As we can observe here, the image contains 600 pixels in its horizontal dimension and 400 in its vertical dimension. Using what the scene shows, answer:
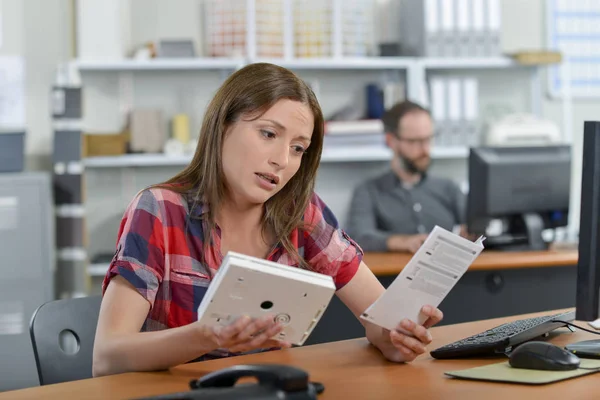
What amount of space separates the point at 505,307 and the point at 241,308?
2.08 metres

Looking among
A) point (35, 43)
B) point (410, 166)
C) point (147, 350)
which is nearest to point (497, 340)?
point (147, 350)

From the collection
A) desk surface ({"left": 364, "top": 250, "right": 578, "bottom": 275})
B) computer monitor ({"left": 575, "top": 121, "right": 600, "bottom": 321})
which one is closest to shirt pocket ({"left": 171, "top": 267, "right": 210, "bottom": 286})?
computer monitor ({"left": 575, "top": 121, "right": 600, "bottom": 321})

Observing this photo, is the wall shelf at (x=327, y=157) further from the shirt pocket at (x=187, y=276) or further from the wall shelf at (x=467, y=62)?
the shirt pocket at (x=187, y=276)

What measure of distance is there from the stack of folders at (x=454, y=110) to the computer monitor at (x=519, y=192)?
104 centimetres

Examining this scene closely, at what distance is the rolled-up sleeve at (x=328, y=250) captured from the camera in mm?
1836

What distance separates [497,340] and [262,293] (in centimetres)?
54

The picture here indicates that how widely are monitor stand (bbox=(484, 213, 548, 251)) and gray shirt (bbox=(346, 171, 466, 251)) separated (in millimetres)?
582

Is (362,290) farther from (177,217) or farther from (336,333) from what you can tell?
(336,333)

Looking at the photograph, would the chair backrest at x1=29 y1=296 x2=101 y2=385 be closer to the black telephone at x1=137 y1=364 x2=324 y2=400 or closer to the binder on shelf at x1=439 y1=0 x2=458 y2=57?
the black telephone at x1=137 y1=364 x2=324 y2=400

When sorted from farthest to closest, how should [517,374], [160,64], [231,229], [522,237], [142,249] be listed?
[160,64]
[522,237]
[231,229]
[142,249]
[517,374]

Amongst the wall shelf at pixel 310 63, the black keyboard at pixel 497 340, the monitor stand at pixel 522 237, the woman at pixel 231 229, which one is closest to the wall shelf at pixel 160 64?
the wall shelf at pixel 310 63

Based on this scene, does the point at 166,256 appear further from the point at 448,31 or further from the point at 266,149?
the point at 448,31

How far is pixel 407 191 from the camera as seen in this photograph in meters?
4.20

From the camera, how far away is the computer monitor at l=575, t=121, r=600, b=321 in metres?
1.47
